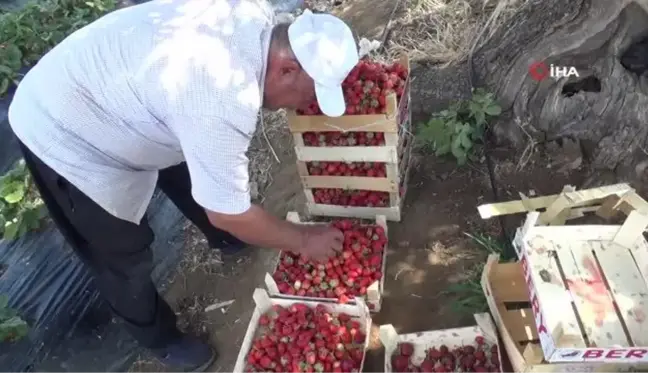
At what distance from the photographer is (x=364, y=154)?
9.65 ft

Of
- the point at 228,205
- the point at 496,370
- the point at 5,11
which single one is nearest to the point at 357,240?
the point at 496,370

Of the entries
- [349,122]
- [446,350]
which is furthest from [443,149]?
[446,350]

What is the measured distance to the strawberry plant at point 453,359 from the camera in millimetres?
2412

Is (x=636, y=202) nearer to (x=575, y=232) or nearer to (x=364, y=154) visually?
(x=575, y=232)

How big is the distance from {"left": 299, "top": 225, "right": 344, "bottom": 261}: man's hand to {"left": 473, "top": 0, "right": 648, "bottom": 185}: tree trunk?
1.50m

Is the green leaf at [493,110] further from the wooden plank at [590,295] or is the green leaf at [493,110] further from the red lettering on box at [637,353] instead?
the red lettering on box at [637,353]

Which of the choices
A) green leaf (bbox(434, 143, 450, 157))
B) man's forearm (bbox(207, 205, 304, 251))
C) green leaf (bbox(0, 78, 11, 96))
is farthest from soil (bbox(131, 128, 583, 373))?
green leaf (bbox(0, 78, 11, 96))

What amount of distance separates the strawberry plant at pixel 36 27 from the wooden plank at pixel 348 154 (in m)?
3.19

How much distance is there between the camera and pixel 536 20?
335 cm

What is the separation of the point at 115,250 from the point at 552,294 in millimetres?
1758

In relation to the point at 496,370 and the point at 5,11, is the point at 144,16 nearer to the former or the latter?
the point at 496,370

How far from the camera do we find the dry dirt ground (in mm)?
2977

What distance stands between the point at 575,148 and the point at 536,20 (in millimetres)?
785

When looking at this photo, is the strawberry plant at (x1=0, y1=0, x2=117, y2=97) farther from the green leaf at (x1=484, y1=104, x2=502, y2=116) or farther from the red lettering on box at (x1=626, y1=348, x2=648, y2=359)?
the red lettering on box at (x1=626, y1=348, x2=648, y2=359)
